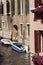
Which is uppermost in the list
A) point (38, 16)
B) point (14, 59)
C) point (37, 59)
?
point (38, 16)

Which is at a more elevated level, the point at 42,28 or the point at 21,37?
the point at 42,28

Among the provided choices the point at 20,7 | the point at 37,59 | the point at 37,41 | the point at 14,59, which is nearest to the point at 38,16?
the point at 37,41

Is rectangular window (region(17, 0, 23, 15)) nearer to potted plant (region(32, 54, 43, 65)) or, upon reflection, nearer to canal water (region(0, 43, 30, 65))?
canal water (region(0, 43, 30, 65))

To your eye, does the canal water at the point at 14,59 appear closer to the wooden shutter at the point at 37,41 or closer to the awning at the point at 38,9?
the wooden shutter at the point at 37,41

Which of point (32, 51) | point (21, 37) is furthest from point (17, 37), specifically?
point (32, 51)

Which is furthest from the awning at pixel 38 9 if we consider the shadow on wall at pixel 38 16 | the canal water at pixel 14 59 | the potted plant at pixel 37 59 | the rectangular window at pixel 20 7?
the rectangular window at pixel 20 7

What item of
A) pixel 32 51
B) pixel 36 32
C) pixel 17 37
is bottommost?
pixel 17 37

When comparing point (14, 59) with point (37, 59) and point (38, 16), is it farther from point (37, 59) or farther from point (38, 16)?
point (37, 59)

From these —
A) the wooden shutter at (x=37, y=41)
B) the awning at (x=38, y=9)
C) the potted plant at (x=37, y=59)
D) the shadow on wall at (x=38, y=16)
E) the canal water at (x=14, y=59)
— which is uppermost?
the awning at (x=38, y=9)

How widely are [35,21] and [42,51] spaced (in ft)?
2.60

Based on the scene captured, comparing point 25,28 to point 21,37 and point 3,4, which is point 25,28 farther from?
point 3,4

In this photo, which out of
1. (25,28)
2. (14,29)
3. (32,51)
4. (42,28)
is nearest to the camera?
(42,28)

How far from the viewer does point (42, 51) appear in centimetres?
758

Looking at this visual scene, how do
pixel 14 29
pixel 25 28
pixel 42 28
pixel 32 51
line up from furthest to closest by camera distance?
pixel 14 29 → pixel 25 28 → pixel 32 51 → pixel 42 28
